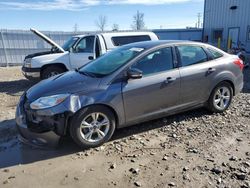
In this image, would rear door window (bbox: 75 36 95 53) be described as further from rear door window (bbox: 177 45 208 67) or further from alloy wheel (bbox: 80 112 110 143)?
alloy wheel (bbox: 80 112 110 143)

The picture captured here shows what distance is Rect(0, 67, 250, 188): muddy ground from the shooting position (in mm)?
3354

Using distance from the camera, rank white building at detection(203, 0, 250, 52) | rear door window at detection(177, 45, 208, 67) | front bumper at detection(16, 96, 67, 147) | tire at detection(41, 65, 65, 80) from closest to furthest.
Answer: front bumper at detection(16, 96, 67, 147) < rear door window at detection(177, 45, 208, 67) < tire at detection(41, 65, 65, 80) < white building at detection(203, 0, 250, 52)

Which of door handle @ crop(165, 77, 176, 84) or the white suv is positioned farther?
the white suv

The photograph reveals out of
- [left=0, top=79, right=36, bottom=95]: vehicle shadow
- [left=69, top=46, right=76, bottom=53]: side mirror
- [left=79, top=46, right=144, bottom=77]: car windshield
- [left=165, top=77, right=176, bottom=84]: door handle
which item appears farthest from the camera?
[left=69, top=46, right=76, bottom=53]: side mirror

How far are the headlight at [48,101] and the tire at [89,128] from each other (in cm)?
33

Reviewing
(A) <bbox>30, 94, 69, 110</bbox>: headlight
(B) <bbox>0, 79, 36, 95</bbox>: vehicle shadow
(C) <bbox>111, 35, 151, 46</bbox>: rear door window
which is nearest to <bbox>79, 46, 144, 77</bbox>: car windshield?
(A) <bbox>30, 94, 69, 110</bbox>: headlight

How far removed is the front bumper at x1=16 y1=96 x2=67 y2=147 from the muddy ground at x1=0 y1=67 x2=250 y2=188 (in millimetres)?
242

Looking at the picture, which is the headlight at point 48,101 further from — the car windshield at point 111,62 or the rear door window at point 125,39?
the rear door window at point 125,39

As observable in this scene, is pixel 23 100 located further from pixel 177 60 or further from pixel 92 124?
pixel 177 60

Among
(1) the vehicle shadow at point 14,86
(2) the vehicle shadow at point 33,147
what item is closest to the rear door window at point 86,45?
(1) the vehicle shadow at point 14,86

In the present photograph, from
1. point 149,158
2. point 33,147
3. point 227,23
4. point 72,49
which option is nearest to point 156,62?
point 149,158

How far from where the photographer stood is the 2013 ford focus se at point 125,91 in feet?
12.9

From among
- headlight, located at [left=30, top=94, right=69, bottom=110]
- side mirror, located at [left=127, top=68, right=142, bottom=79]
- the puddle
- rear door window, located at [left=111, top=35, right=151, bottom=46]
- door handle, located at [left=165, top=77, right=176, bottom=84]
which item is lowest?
the puddle

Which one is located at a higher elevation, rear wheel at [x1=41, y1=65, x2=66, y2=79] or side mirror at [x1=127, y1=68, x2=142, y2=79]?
side mirror at [x1=127, y1=68, x2=142, y2=79]
